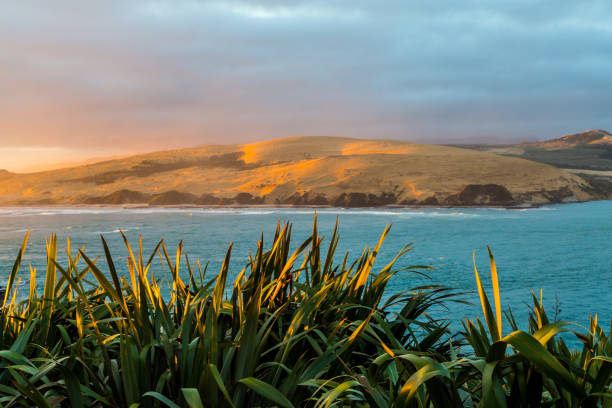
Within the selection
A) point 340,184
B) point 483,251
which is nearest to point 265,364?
point 483,251

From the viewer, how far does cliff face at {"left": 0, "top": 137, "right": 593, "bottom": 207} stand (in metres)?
63.2

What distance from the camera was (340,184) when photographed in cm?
6906

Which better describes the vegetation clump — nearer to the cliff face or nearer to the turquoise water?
the turquoise water

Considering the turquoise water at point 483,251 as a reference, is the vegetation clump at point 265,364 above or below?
above

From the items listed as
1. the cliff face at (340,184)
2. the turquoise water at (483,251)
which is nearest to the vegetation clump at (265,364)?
the turquoise water at (483,251)

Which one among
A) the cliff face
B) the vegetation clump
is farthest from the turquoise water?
the cliff face

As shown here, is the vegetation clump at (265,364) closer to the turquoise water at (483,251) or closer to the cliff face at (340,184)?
the turquoise water at (483,251)

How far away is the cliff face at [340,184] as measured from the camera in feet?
207

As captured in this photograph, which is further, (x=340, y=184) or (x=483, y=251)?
(x=340, y=184)

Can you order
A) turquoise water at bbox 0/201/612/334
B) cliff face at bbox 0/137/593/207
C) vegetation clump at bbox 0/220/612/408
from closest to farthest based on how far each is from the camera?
vegetation clump at bbox 0/220/612/408 < turquoise water at bbox 0/201/612/334 < cliff face at bbox 0/137/593/207

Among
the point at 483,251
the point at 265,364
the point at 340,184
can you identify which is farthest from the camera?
the point at 340,184

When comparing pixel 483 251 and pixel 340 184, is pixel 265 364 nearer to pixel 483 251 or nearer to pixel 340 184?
pixel 483 251

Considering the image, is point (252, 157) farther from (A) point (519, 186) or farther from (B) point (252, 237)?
(B) point (252, 237)

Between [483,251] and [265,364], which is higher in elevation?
[265,364]
